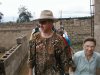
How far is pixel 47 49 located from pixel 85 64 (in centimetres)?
91

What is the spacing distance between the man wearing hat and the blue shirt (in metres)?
0.64

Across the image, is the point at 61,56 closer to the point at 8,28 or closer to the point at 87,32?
the point at 87,32

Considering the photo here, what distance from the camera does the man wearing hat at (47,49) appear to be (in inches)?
174

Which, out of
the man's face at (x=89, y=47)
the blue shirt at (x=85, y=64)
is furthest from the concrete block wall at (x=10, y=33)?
the man's face at (x=89, y=47)

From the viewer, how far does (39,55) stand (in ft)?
14.7

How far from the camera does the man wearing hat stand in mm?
4410

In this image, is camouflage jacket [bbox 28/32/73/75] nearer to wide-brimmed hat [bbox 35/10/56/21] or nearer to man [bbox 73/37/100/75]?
wide-brimmed hat [bbox 35/10/56/21]

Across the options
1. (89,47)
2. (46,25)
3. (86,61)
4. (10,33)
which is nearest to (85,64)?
(86,61)

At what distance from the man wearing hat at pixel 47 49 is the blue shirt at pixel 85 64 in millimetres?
641

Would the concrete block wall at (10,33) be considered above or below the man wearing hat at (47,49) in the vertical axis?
below

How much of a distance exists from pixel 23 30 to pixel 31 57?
21969 millimetres

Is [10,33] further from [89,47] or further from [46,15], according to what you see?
[46,15]

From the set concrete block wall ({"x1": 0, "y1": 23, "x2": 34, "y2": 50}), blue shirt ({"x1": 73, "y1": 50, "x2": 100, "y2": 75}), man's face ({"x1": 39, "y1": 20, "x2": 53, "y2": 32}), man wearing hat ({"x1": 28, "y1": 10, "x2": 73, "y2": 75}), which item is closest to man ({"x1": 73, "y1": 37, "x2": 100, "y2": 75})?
blue shirt ({"x1": 73, "y1": 50, "x2": 100, "y2": 75})

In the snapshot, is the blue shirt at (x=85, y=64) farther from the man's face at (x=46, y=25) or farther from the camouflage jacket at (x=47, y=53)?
the man's face at (x=46, y=25)
